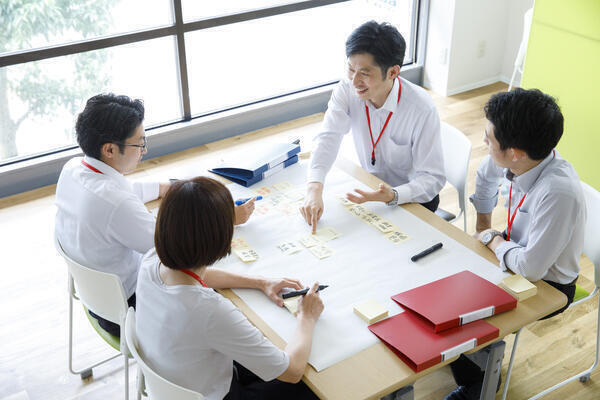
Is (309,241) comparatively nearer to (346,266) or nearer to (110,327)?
(346,266)

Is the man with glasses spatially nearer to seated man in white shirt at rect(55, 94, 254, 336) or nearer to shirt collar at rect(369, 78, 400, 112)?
seated man in white shirt at rect(55, 94, 254, 336)

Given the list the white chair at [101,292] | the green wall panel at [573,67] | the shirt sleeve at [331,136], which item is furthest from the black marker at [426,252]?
the green wall panel at [573,67]

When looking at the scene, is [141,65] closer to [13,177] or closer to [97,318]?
[13,177]

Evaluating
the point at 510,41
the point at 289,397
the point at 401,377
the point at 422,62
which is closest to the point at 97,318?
the point at 289,397

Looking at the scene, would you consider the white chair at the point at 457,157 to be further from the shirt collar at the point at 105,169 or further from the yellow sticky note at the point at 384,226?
the shirt collar at the point at 105,169

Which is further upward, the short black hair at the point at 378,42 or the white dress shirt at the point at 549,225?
the short black hair at the point at 378,42

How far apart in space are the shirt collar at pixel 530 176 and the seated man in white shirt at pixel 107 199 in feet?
3.14

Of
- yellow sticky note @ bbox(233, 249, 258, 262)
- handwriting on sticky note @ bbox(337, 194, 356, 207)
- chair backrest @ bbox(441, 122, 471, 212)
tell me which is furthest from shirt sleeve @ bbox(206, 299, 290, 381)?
chair backrest @ bbox(441, 122, 471, 212)

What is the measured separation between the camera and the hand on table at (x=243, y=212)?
7.68ft

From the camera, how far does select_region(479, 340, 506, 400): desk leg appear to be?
6.70ft

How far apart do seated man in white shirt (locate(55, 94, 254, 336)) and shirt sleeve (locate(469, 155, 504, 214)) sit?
97 centimetres

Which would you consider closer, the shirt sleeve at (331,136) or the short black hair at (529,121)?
the short black hair at (529,121)

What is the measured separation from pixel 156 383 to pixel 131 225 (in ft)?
2.12

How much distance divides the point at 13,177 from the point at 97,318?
2034 millimetres
